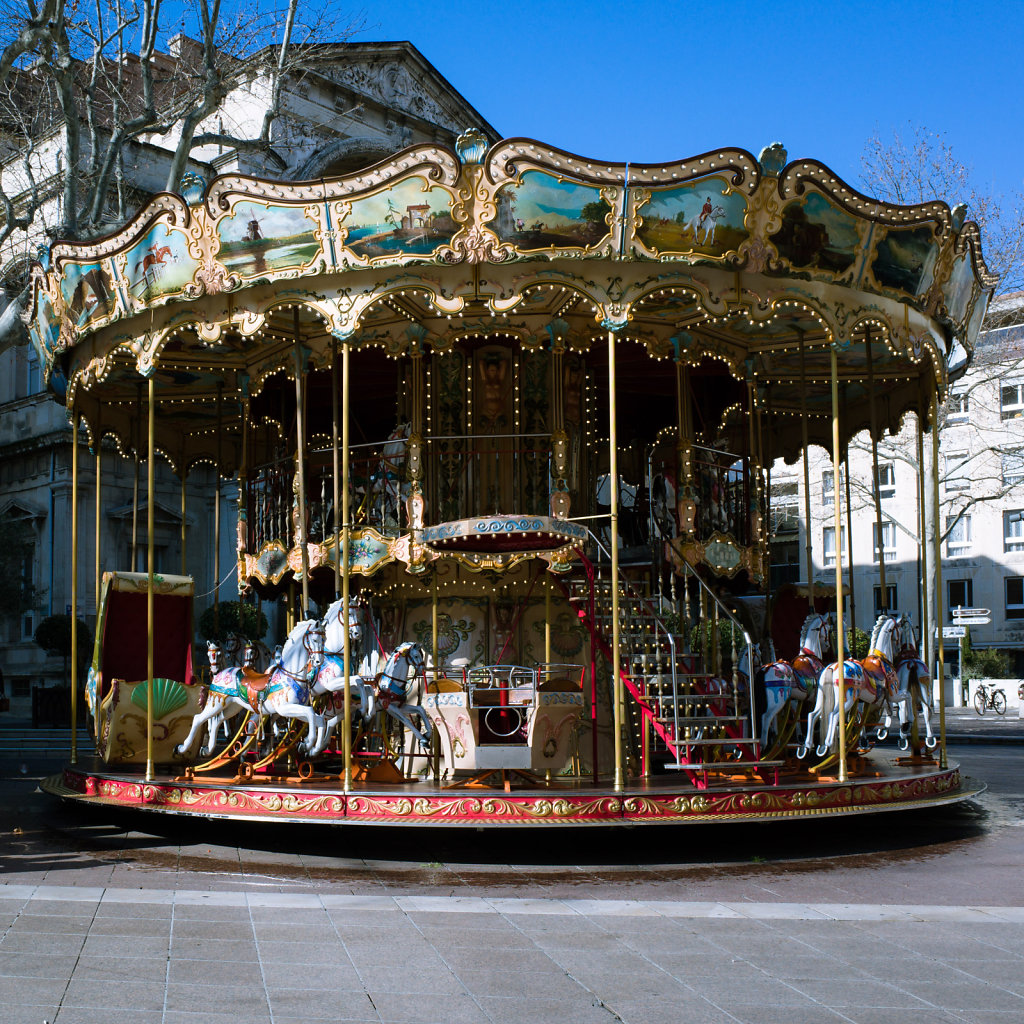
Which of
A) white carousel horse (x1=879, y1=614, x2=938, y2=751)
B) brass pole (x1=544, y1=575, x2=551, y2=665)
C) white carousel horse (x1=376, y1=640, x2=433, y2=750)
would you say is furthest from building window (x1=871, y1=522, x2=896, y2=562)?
white carousel horse (x1=376, y1=640, x2=433, y2=750)

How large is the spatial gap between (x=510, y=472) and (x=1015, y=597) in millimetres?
39829

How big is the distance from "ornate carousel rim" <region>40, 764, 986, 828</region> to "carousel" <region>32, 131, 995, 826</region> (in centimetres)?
3

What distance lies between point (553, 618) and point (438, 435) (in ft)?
8.76

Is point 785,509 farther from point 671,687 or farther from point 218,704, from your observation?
point 218,704

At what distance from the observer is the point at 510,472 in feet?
50.4

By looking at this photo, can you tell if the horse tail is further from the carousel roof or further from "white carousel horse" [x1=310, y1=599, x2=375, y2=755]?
"white carousel horse" [x1=310, y1=599, x2=375, y2=755]

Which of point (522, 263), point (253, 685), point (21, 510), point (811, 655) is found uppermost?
point (522, 263)

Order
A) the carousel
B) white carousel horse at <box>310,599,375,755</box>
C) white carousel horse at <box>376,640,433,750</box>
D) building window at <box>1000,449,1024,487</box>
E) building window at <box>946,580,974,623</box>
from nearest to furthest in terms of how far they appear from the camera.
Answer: the carousel
white carousel horse at <box>310,599,375,755</box>
white carousel horse at <box>376,640,433,750</box>
building window at <box>1000,449,1024,487</box>
building window at <box>946,580,974,623</box>

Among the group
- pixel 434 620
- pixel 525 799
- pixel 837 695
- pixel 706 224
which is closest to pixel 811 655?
pixel 837 695

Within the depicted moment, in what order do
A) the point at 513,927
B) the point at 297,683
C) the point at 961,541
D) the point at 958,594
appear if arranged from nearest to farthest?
the point at 513,927 → the point at 297,683 → the point at 958,594 → the point at 961,541

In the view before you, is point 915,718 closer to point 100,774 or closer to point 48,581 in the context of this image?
point 100,774

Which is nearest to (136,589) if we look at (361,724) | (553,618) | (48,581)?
(361,724)

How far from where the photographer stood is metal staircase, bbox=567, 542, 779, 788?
12.0 meters

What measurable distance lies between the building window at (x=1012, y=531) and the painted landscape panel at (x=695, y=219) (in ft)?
135
